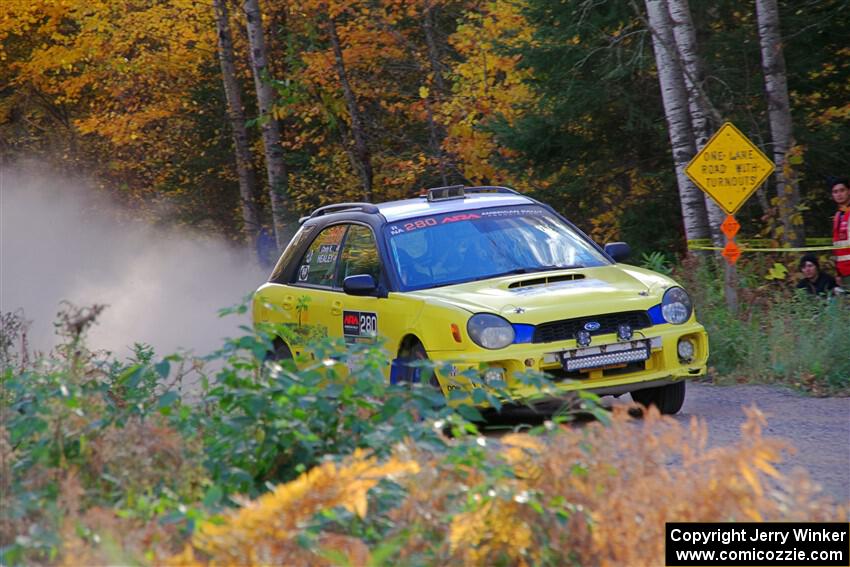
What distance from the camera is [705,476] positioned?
5.14 metres

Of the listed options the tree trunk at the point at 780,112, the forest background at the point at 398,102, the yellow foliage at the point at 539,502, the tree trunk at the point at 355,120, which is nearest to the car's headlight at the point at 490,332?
the yellow foliage at the point at 539,502

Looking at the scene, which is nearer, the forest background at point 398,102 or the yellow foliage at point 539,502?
the yellow foliage at point 539,502

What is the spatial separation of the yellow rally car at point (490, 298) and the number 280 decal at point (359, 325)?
0.5 inches

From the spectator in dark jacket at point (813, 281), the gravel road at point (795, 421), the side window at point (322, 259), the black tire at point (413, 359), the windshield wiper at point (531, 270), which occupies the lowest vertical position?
the gravel road at point (795, 421)

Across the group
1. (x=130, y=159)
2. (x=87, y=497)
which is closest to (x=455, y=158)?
(x=130, y=159)

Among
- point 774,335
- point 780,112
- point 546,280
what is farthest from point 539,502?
point 780,112

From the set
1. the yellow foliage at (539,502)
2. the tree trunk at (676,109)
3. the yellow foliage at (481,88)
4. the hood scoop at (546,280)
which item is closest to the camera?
the yellow foliage at (539,502)

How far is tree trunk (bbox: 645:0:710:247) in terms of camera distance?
669 inches

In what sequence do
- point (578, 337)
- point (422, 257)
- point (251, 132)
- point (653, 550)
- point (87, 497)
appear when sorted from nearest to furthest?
1. point (653, 550)
2. point (87, 497)
3. point (578, 337)
4. point (422, 257)
5. point (251, 132)

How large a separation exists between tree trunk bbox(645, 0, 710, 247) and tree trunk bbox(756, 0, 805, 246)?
100 centimetres

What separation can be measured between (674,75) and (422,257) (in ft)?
24.8

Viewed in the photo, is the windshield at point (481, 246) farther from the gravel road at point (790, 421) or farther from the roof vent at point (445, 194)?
the gravel road at point (790, 421)

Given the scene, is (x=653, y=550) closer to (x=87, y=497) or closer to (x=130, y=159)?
(x=87, y=497)

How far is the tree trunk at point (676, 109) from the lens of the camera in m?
17.0
